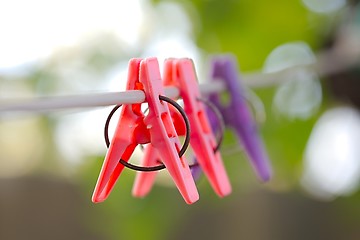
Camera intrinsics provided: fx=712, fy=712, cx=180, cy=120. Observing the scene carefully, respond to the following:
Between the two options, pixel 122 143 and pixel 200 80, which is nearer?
pixel 122 143

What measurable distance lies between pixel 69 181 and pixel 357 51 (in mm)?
879

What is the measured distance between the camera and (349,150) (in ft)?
4.73

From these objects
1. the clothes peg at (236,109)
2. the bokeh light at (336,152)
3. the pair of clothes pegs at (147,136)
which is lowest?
the bokeh light at (336,152)

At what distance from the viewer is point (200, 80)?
141 centimetres

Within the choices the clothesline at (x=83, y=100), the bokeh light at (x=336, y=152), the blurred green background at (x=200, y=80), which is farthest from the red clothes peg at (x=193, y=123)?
the bokeh light at (x=336, y=152)

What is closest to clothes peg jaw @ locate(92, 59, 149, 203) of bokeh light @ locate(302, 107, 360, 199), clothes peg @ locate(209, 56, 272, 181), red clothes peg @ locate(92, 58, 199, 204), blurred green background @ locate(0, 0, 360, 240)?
red clothes peg @ locate(92, 58, 199, 204)

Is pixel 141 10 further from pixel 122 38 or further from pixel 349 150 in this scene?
pixel 349 150

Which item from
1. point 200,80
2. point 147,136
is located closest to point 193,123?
point 147,136

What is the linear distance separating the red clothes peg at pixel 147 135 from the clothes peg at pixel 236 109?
0.58 feet

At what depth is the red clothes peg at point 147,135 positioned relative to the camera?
444 millimetres

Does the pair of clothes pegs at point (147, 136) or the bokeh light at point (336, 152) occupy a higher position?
the pair of clothes pegs at point (147, 136)

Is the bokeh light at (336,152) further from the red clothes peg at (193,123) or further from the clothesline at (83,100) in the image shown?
the red clothes peg at (193,123)

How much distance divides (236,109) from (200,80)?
77 cm

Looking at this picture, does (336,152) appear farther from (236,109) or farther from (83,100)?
(83,100)
